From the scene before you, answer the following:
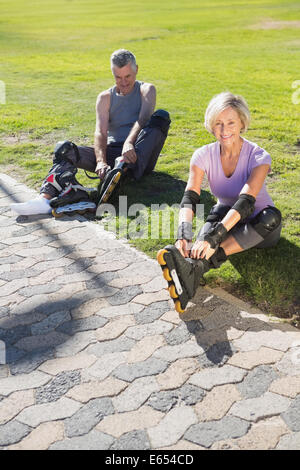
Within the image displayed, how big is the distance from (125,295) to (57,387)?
1.12 m

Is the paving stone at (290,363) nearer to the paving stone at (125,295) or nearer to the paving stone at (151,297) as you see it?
the paving stone at (151,297)

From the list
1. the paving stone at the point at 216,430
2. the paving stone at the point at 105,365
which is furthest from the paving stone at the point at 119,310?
the paving stone at the point at 216,430

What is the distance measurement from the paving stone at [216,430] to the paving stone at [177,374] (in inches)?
14.3

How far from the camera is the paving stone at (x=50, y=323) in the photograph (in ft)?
12.6

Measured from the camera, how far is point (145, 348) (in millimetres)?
3615

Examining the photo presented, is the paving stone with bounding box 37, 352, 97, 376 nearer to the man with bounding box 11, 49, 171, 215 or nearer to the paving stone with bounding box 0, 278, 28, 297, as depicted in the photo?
the paving stone with bounding box 0, 278, 28, 297

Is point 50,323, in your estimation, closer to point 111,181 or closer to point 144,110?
point 111,181

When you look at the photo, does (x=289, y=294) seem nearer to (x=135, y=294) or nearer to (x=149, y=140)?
(x=135, y=294)

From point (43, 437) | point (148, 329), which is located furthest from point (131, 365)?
point (43, 437)

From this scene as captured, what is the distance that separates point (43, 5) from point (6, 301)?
3661 centimetres

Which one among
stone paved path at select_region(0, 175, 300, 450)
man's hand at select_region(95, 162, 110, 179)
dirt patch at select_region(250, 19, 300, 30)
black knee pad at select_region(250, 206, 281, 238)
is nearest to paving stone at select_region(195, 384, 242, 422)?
stone paved path at select_region(0, 175, 300, 450)

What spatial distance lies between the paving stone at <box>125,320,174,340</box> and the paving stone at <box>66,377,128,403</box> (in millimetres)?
482

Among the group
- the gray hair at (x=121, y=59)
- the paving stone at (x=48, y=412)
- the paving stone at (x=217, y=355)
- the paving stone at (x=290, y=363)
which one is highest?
the gray hair at (x=121, y=59)

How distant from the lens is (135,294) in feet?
14.0
